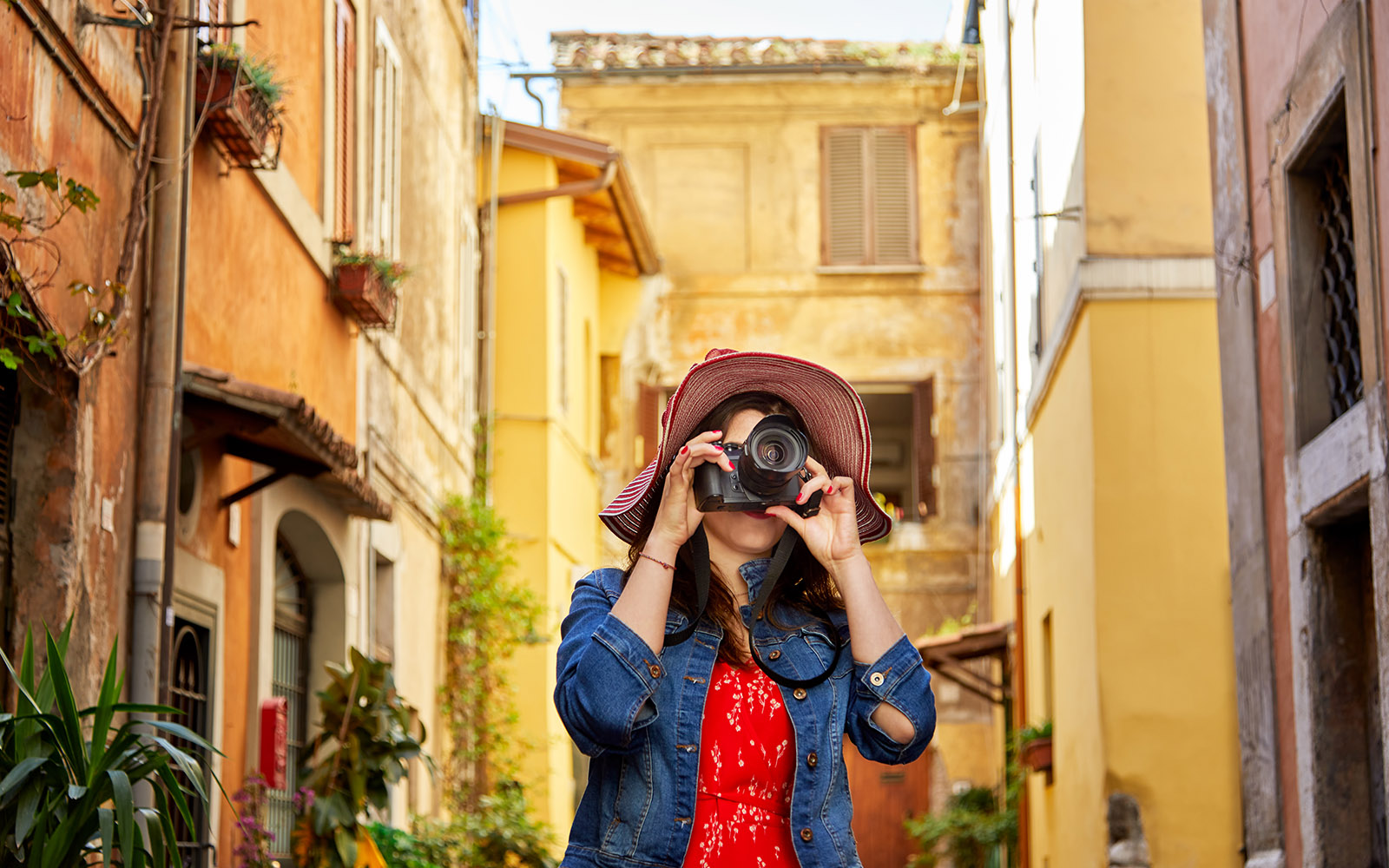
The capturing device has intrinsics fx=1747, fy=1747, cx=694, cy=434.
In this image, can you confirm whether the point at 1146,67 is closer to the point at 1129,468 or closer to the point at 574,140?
the point at 1129,468

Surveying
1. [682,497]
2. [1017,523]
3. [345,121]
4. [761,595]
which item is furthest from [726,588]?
[1017,523]

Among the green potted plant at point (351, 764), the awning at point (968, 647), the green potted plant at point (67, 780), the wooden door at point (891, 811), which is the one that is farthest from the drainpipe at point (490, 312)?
the green potted plant at point (67, 780)

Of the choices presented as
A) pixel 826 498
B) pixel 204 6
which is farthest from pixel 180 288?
pixel 826 498

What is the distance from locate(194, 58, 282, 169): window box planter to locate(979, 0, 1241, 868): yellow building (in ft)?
16.3

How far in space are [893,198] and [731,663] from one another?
56.0 ft

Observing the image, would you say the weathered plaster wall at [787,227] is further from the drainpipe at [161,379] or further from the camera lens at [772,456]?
the camera lens at [772,456]

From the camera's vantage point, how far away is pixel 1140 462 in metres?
10.2

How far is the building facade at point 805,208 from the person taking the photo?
62.9 ft

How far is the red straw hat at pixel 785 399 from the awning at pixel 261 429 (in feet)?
14.1

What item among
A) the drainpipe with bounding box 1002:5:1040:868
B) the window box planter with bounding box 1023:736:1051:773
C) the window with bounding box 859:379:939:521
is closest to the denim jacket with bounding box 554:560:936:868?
the window box planter with bounding box 1023:736:1051:773

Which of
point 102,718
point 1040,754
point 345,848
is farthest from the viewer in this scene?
point 1040,754

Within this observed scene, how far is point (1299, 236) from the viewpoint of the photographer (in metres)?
6.71

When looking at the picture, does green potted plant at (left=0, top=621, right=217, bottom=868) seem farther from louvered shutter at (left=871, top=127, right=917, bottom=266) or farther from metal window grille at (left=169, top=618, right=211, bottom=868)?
louvered shutter at (left=871, top=127, right=917, bottom=266)

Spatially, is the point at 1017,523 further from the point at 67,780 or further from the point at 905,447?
the point at 67,780
